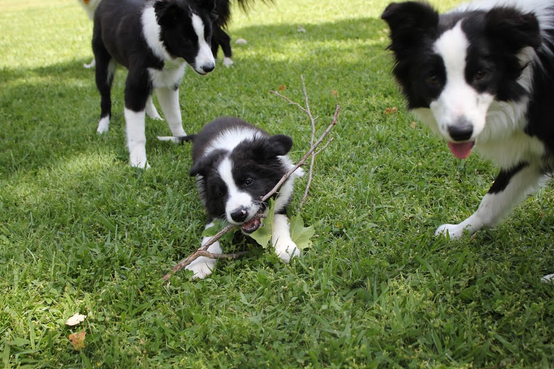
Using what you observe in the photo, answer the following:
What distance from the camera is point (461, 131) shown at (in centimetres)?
194

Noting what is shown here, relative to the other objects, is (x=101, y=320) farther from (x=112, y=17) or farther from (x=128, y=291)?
(x=112, y=17)

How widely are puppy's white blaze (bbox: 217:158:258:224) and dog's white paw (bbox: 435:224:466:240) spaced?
46.9 inches

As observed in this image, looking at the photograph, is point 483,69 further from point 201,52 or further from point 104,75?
point 104,75

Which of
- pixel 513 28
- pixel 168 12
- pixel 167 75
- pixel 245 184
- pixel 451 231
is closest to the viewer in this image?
pixel 513 28

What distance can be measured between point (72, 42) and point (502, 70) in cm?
1040

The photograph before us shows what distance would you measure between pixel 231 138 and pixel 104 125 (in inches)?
92.1

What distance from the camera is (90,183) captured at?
3.81 meters

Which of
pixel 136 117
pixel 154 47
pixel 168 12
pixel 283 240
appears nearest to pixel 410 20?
pixel 283 240

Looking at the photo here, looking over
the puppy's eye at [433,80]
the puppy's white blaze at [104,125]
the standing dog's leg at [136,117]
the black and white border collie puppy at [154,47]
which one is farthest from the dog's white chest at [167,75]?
the puppy's eye at [433,80]

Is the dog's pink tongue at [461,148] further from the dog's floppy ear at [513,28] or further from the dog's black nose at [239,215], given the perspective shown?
the dog's black nose at [239,215]

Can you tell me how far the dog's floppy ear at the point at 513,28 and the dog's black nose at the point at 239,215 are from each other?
5.32ft

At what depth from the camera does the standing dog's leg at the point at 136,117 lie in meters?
4.04

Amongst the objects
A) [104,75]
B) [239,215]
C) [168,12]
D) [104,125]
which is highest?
[168,12]

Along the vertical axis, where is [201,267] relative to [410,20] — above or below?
below
